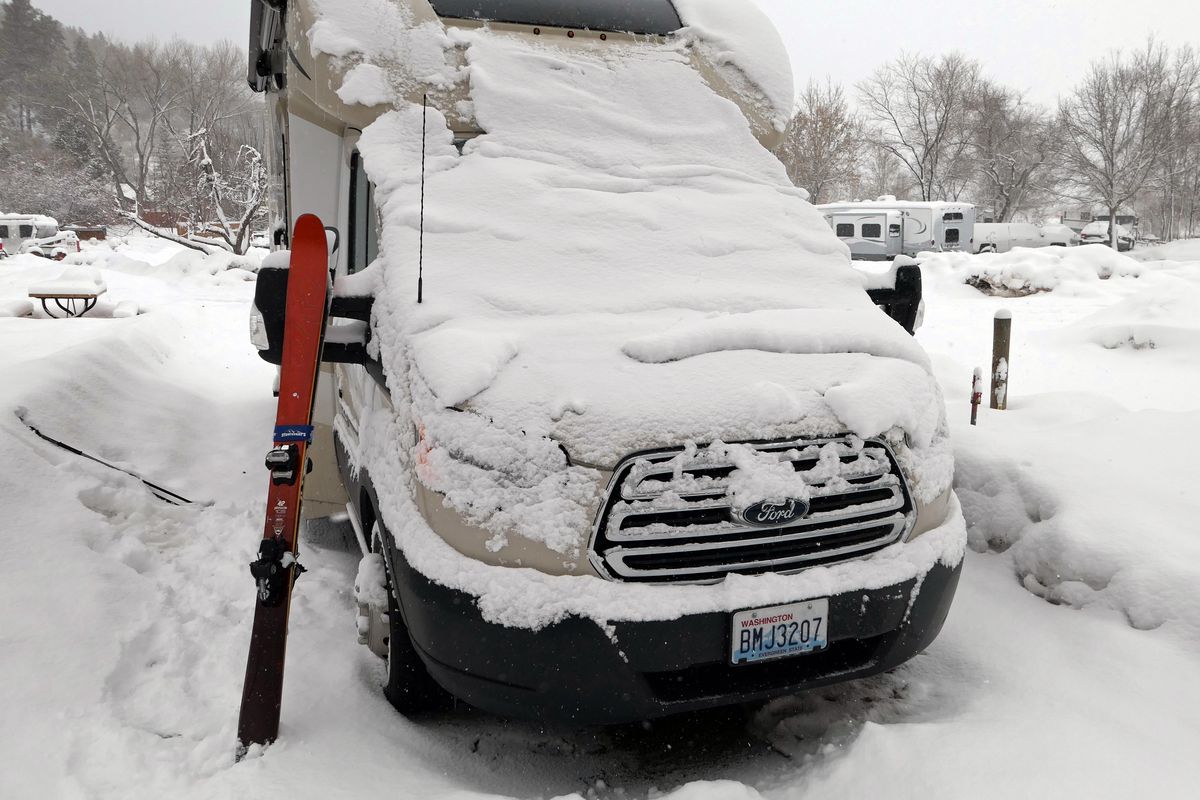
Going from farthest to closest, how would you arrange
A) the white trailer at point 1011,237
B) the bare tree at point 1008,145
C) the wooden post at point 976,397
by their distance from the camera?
the bare tree at point 1008,145, the white trailer at point 1011,237, the wooden post at point 976,397

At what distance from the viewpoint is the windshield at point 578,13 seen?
4070 millimetres

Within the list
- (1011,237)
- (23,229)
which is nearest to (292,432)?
(1011,237)

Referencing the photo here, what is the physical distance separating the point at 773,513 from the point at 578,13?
2974mm

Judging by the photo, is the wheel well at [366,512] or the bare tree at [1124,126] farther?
the bare tree at [1124,126]

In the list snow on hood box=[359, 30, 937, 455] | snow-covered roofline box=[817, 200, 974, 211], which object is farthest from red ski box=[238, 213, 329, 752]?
snow-covered roofline box=[817, 200, 974, 211]

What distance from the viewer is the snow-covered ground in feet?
8.20

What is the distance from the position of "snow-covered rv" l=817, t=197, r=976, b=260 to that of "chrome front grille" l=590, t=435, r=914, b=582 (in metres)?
29.6

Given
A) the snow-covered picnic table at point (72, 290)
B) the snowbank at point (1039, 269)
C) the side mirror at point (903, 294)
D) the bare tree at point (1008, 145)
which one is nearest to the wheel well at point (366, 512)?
the side mirror at point (903, 294)

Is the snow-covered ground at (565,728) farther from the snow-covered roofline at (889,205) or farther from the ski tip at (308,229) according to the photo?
the snow-covered roofline at (889,205)

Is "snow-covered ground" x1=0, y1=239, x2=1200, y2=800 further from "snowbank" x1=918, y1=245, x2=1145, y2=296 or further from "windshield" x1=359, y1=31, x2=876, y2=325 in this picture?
"snowbank" x1=918, y1=245, x2=1145, y2=296

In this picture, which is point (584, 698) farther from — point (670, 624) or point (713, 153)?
point (713, 153)

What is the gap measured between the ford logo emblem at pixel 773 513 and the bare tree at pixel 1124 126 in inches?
1747

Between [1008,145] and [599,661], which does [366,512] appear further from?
[1008,145]

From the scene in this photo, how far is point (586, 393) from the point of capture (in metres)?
2.48
